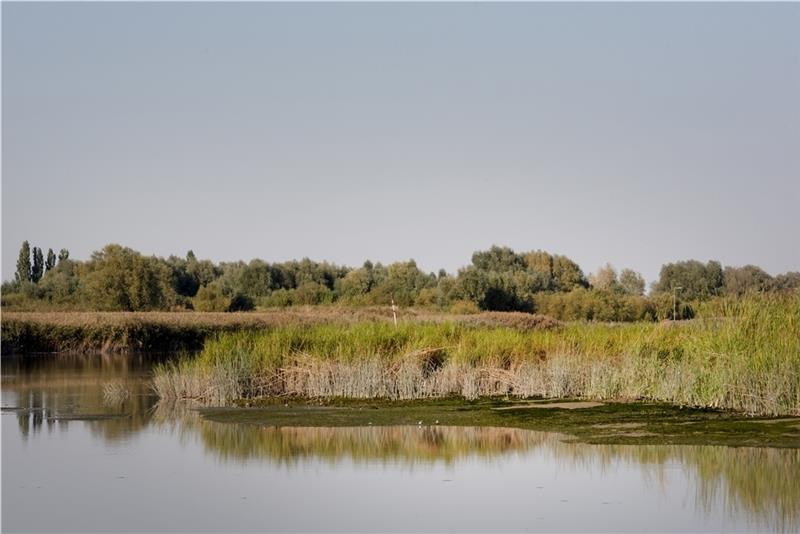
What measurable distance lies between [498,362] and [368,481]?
28.6 feet

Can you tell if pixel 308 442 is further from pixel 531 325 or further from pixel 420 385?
pixel 531 325

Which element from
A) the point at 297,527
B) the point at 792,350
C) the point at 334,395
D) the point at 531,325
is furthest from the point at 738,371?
the point at 531,325

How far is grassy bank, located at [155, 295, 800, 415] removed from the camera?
17.4m

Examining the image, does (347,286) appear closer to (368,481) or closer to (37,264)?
(37,264)

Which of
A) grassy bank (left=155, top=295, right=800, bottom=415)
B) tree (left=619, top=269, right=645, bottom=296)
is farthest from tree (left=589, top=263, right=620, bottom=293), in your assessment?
grassy bank (left=155, top=295, right=800, bottom=415)

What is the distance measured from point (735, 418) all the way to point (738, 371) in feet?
3.51

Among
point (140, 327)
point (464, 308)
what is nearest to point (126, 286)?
point (140, 327)

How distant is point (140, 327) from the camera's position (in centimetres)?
3859

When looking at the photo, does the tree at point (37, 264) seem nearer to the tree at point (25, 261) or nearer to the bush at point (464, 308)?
the tree at point (25, 261)

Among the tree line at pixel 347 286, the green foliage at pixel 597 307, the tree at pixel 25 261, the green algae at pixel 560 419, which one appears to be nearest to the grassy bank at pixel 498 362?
the green algae at pixel 560 419

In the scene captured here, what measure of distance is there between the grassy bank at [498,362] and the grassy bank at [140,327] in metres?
11.7

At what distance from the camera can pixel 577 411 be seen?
17.6m

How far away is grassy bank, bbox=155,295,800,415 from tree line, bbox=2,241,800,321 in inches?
700

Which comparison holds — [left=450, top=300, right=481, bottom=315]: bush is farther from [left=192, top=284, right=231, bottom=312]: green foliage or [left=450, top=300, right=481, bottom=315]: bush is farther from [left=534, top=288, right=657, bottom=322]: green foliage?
[left=192, top=284, right=231, bottom=312]: green foliage
